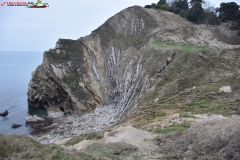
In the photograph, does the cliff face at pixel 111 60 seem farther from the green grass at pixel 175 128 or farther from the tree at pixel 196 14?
the green grass at pixel 175 128

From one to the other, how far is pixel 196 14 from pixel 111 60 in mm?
25806

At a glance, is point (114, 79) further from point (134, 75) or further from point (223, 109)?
point (223, 109)

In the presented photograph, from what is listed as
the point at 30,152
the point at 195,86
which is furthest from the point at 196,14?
the point at 30,152

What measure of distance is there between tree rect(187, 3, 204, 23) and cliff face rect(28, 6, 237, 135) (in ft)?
8.99

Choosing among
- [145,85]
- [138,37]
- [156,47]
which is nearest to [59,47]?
[138,37]

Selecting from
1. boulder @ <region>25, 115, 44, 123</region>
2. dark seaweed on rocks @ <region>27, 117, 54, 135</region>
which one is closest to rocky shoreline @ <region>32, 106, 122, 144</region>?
dark seaweed on rocks @ <region>27, 117, 54, 135</region>

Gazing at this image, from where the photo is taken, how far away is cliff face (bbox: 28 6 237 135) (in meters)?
42.0

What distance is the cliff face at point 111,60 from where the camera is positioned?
42.0 m

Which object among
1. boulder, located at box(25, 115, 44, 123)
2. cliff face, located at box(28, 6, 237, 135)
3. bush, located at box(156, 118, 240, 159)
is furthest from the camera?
boulder, located at box(25, 115, 44, 123)

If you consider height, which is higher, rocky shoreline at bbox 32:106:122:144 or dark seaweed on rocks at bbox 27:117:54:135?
rocky shoreline at bbox 32:106:122:144

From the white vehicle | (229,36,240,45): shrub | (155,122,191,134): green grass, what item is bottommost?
(155,122,191,134): green grass

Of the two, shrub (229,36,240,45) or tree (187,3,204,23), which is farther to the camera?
tree (187,3,204,23)

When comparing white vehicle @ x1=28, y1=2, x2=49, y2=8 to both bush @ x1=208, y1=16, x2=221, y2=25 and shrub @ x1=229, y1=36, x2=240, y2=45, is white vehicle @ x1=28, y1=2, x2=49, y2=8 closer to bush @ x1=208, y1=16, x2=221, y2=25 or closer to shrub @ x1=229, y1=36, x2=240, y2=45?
shrub @ x1=229, y1=36, x2=240, y2=45

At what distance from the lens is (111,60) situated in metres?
54.2
